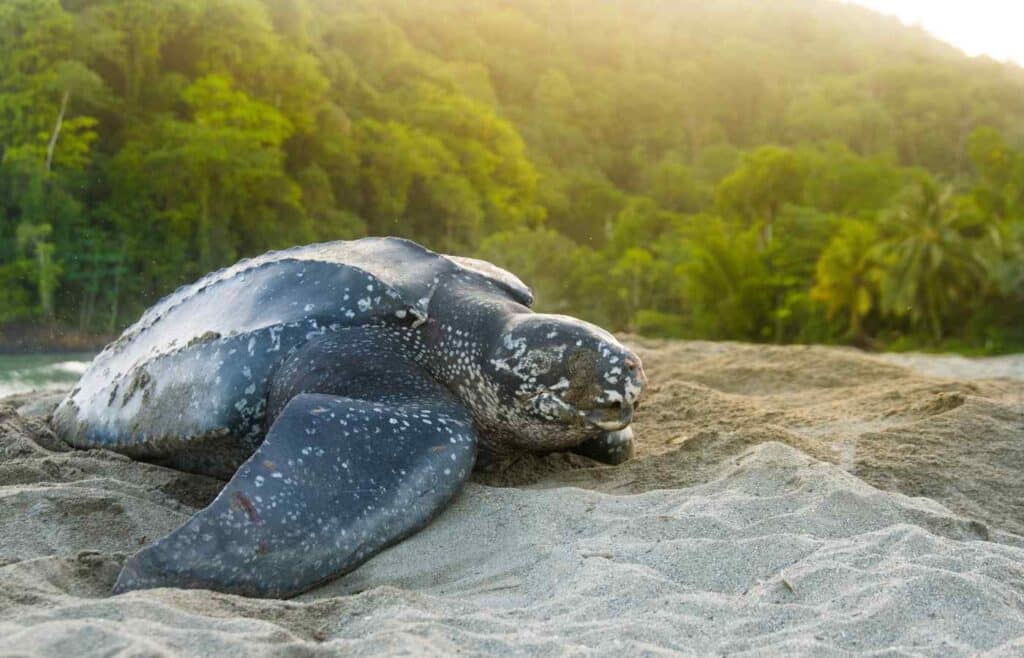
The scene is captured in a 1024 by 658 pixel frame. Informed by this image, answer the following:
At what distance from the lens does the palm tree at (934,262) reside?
32219 millimetres

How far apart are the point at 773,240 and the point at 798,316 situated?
5.79 metres

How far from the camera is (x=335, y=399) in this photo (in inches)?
106

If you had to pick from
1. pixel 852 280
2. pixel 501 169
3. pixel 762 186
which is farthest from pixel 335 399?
pixel 762 186

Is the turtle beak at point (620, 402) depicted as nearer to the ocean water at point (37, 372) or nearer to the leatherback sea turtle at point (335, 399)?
the leatherback sea turtle at point (335, 399)

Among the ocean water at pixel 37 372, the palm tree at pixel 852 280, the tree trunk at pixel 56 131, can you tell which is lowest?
the palm tree at pixel 852 280

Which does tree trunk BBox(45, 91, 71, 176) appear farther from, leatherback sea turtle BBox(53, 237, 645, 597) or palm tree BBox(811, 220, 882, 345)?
palm tree BBox(811, 220, 882, 345)

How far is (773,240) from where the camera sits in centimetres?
4253

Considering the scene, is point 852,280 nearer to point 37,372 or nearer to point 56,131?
point 56,131

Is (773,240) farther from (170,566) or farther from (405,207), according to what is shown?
Result: (170,566)

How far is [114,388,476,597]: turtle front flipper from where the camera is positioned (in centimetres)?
220

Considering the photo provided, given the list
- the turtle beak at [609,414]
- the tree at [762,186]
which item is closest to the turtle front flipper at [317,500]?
the turtle beak at [609,414]

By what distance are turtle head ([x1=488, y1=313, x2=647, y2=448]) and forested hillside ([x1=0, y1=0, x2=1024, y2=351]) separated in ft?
57.4

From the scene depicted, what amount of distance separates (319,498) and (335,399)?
37cm

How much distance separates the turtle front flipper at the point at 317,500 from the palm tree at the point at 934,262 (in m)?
32.1
